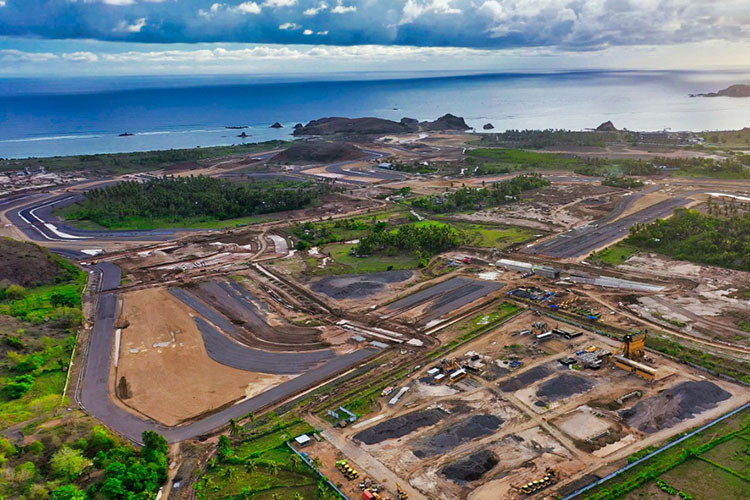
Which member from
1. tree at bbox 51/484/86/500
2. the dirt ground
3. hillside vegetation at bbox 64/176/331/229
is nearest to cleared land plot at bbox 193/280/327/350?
the dirt ground

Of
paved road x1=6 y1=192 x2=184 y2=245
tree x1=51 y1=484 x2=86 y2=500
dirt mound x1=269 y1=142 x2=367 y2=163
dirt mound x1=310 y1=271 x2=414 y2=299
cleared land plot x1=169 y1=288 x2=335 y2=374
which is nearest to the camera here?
tree x1=51 y1=484 x2=86 y2=500

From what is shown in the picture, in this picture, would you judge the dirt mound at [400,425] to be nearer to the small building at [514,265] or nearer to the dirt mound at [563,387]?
the dirt mound at [563,387]

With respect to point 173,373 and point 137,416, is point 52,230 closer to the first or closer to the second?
point 173,373

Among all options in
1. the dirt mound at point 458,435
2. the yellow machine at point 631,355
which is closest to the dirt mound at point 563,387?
the yellow machine at point 631,355

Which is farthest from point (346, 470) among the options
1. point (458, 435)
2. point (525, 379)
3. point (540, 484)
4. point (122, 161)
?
point (122, 161)

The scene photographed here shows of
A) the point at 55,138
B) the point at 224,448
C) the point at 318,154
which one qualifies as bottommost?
the point at 224,448

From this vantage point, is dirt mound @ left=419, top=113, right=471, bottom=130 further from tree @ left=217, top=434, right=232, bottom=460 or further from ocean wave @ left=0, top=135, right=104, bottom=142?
tree @ left=217, top=434, right=232, bottom=460

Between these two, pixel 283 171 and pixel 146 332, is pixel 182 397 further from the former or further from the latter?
pixel 283 171
